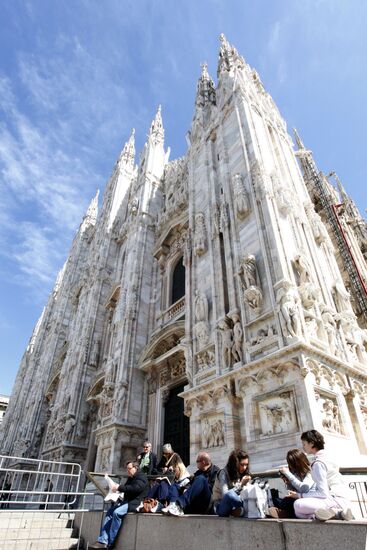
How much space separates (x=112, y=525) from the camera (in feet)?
16.1

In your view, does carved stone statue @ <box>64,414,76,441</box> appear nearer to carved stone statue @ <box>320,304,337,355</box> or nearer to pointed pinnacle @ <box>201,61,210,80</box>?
carved stone statue @ <box>320,304,337,355</box>

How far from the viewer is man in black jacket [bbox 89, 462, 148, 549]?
4.85 metres

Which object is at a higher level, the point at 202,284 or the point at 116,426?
the point at 202,284

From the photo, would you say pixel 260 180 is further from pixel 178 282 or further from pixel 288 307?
pixel 178 282

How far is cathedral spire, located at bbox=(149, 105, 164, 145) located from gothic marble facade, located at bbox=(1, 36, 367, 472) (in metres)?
2.12

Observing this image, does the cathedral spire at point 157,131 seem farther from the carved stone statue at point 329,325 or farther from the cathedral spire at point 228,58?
the carved stone statue at point 329,325

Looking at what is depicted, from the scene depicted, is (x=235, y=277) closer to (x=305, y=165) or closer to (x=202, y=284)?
(x=202, y=284)

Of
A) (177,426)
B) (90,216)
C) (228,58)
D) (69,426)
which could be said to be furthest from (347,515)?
(90,216)

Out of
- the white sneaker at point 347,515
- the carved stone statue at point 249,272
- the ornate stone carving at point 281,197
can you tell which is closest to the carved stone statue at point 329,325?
the carved stone statue at point 249,272

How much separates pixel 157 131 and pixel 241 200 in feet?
62.3

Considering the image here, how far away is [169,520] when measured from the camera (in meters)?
4.08

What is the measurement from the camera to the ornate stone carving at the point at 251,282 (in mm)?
8758

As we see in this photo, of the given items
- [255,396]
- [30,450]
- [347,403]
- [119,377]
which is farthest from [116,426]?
[30,450]

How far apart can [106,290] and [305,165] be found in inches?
630
